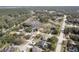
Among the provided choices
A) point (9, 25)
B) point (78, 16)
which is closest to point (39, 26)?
point (9, 25)

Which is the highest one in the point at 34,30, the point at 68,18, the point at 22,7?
the point at 22,7

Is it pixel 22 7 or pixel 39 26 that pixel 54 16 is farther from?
pixel 22 7

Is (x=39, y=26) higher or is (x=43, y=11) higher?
(x=43, y=11)
